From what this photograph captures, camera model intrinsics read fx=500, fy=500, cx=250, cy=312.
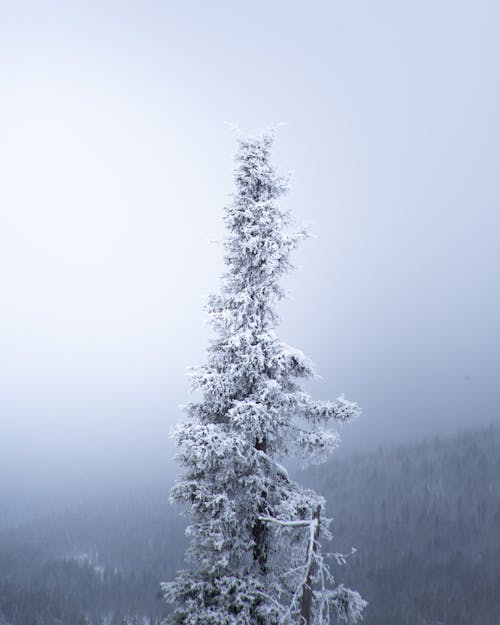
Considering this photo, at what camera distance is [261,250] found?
601 inches

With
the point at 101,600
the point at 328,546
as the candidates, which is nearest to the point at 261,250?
the point at 101,600

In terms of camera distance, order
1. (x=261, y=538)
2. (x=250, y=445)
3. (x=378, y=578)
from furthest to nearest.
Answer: (x=378, y=578) < (x=261, y=538) < (x=250, y=445)

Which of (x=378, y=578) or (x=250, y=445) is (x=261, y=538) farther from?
(x=378, y=578)

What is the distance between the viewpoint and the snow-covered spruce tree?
1379 cm

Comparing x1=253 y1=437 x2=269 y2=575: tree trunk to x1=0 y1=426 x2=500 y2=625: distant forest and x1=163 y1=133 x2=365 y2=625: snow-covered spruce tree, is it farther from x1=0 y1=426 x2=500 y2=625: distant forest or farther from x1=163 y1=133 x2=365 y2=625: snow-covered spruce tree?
x1=0 y1=426 x2=500 y2=625: distant forest

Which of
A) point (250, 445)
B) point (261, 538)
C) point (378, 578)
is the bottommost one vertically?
point (378, 578)

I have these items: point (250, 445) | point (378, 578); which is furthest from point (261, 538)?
point (378, 578)

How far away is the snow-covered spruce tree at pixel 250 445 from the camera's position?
13.8 metres

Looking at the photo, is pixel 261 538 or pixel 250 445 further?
pixel 261 538

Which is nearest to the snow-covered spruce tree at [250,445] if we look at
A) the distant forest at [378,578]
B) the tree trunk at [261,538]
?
the tree trunk at [261,538]

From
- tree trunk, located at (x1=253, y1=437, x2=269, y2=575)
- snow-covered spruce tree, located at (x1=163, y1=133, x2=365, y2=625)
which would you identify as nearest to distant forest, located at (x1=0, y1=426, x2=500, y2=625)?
tree trunk, located at (x1=253, y1=437, x2=269, y2=575)

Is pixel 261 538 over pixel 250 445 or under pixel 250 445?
under

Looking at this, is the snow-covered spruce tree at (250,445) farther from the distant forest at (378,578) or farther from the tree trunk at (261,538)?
the distant forest at (378,578)

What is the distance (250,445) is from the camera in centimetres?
1458
